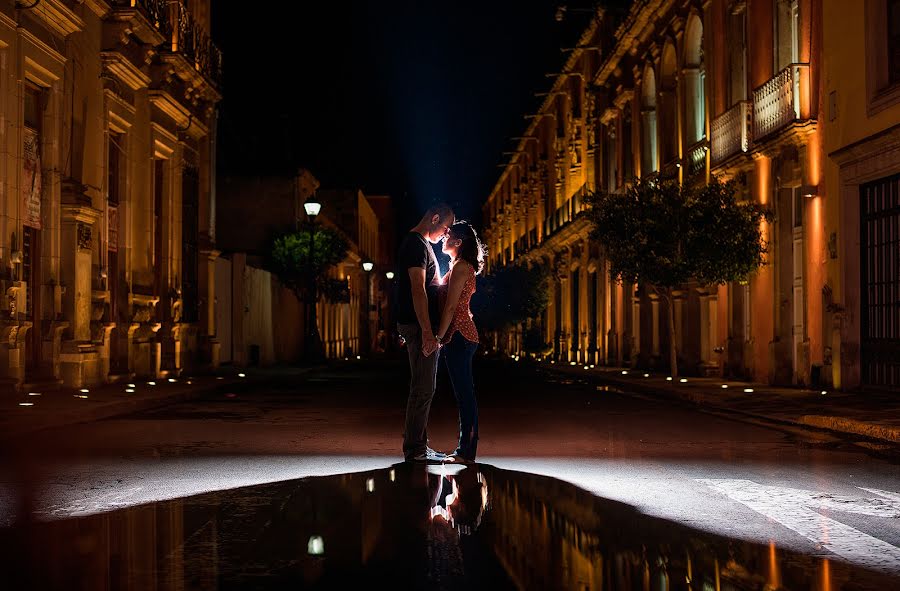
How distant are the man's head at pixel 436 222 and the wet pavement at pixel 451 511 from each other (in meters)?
1.87

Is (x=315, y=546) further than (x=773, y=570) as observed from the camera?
Yes

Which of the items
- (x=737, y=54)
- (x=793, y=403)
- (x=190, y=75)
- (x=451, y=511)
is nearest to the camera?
(x=451, y=511)

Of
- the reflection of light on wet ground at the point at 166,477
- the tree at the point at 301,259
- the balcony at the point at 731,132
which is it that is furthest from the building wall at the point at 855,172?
the tree at the point at 301,259

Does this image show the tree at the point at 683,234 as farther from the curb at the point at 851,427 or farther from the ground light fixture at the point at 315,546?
the ground light fixture at the point at 315,546

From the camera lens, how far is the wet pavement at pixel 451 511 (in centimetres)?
516

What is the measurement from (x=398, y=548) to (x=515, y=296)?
49161 mm

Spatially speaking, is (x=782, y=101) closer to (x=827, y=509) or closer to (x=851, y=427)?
(x=851, y=427)

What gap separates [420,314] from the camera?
8.95m

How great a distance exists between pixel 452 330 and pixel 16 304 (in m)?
10.1

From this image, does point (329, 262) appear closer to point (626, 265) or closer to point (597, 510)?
point (626, 265)

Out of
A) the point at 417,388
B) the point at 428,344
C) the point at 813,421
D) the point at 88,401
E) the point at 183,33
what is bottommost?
the point at 813,421

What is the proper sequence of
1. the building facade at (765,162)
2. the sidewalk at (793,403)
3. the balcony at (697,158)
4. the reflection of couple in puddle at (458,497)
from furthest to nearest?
the balcony at (697,158) < the building facade at (765,162) < the sidewalk at (793,403) < the reflection of couple in puddle at (458,497)

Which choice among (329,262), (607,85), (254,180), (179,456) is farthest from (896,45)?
(254,180)

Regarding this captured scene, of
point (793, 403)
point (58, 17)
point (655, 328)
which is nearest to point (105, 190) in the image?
point (58, 17)
